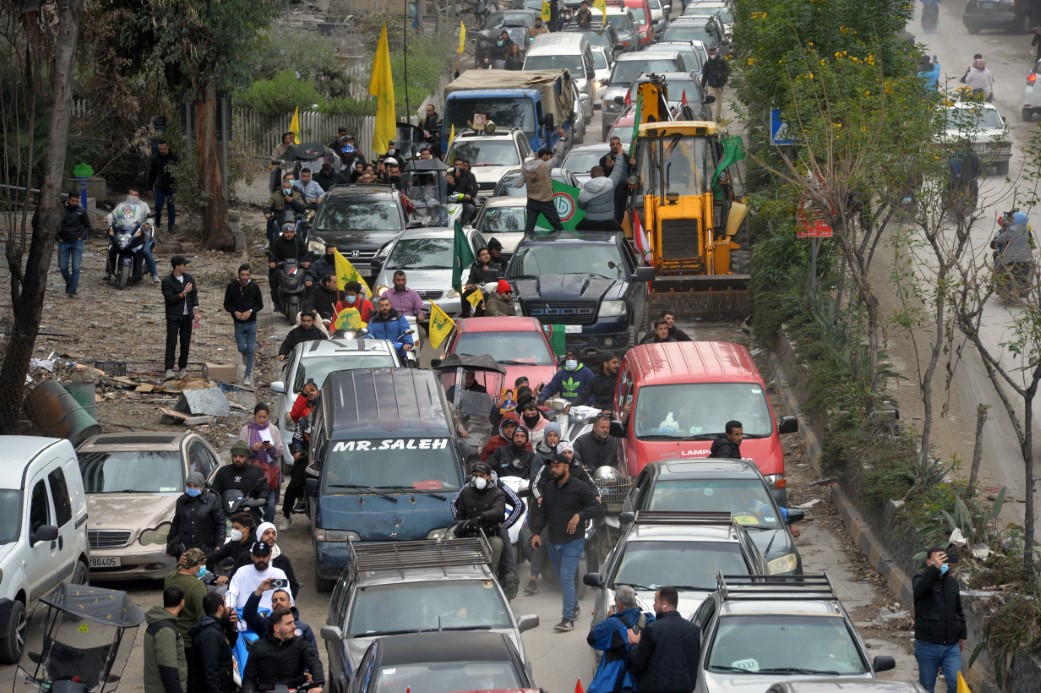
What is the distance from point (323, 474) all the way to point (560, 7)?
46348 millimetres

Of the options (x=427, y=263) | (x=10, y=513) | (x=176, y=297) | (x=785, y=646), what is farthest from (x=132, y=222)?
(x=785, y=646)

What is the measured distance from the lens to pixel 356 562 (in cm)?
1202

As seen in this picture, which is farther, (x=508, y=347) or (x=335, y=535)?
(x=508, y=347)

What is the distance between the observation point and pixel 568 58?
146ft

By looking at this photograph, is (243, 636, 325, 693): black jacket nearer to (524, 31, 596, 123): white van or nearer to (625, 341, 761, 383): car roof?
(625, 341, 761, 383): car roof

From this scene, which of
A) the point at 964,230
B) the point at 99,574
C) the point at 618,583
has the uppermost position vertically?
the point at 964,230

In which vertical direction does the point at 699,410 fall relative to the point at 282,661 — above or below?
below

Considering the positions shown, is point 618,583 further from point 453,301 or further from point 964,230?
point 453,301

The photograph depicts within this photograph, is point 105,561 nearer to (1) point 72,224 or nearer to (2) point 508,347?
(2) point 508,347

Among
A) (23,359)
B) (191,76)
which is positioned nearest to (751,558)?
(23,359)

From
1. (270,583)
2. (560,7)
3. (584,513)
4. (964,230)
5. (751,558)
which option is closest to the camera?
(270,583)

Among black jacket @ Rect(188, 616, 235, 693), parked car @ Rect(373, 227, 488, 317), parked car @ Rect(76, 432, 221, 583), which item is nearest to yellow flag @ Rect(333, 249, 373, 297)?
parked car @ Rect(373, 227, 488, 317)

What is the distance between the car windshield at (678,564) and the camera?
1261 centimetres

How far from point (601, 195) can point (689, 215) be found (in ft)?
5.93
